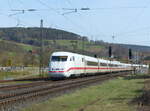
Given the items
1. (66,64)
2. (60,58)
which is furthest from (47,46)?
(66,64)

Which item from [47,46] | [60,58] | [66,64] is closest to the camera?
[66,64]

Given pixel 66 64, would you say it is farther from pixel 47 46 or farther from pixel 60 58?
pixel 47 46

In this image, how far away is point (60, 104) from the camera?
1625 centimetres

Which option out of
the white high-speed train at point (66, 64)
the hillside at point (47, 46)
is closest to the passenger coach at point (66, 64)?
the white high-speed train at point (66, 64)

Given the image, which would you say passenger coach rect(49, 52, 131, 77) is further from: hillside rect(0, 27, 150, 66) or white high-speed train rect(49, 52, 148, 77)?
hillside rect(0, 27, 150, 66)

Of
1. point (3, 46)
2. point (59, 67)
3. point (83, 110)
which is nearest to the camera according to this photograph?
point (83, 110)

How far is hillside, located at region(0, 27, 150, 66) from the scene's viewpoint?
9308 centimetres

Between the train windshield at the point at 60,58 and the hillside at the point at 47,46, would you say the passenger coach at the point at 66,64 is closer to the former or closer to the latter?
the train windshield at the point at 60,58

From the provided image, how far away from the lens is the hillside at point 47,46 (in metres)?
93.1

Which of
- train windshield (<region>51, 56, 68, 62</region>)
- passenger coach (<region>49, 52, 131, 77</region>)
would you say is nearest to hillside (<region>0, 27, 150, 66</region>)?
passenger coach (<region>49, 52, 131, 77</region>)

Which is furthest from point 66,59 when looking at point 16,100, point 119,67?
point 119,67

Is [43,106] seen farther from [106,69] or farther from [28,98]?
[106,69]

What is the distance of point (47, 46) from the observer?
102500 millimetres

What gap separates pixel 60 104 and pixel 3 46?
101 meters
